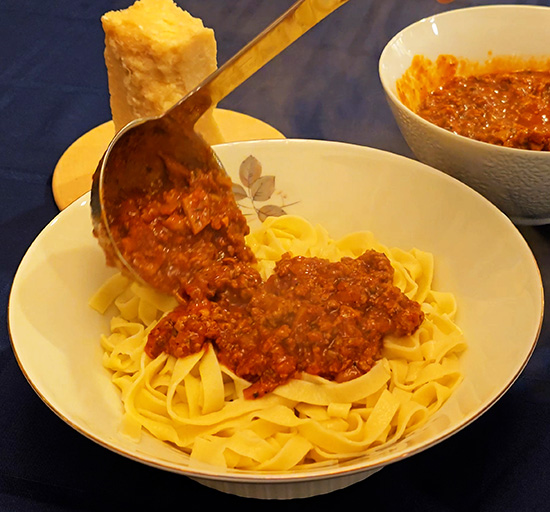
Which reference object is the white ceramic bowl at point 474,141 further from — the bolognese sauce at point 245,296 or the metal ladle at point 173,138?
the metal ladle at point 173,138

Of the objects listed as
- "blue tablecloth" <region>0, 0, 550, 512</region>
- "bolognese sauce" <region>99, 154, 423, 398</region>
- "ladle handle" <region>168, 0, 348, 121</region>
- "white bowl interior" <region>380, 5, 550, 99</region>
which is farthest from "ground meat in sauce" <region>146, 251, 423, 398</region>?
"white bowl interior" <region>380, 5, 550, 99</region>

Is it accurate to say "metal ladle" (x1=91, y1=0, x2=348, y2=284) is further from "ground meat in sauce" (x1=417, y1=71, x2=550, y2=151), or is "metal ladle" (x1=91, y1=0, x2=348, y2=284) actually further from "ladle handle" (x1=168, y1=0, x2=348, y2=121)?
"ground meat in sauce" (x1=417, y1=71, x2=550, y2=151)

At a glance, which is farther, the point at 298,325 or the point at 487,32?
the point at 487,32

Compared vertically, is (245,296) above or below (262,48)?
below

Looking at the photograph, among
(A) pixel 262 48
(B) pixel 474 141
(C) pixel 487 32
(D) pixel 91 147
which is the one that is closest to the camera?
(A) pixel 262 48

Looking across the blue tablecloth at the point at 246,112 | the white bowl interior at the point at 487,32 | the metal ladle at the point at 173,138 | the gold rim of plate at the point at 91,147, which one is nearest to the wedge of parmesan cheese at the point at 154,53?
the gold rim of plate at the point at 91,147

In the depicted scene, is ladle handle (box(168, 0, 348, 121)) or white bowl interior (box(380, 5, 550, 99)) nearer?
ladle handle (box(168, 0, 348, 121))

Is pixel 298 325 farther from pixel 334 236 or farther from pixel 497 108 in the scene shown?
pixel 497 108

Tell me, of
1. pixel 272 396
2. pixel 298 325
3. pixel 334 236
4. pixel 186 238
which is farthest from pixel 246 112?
pixel 272 396
